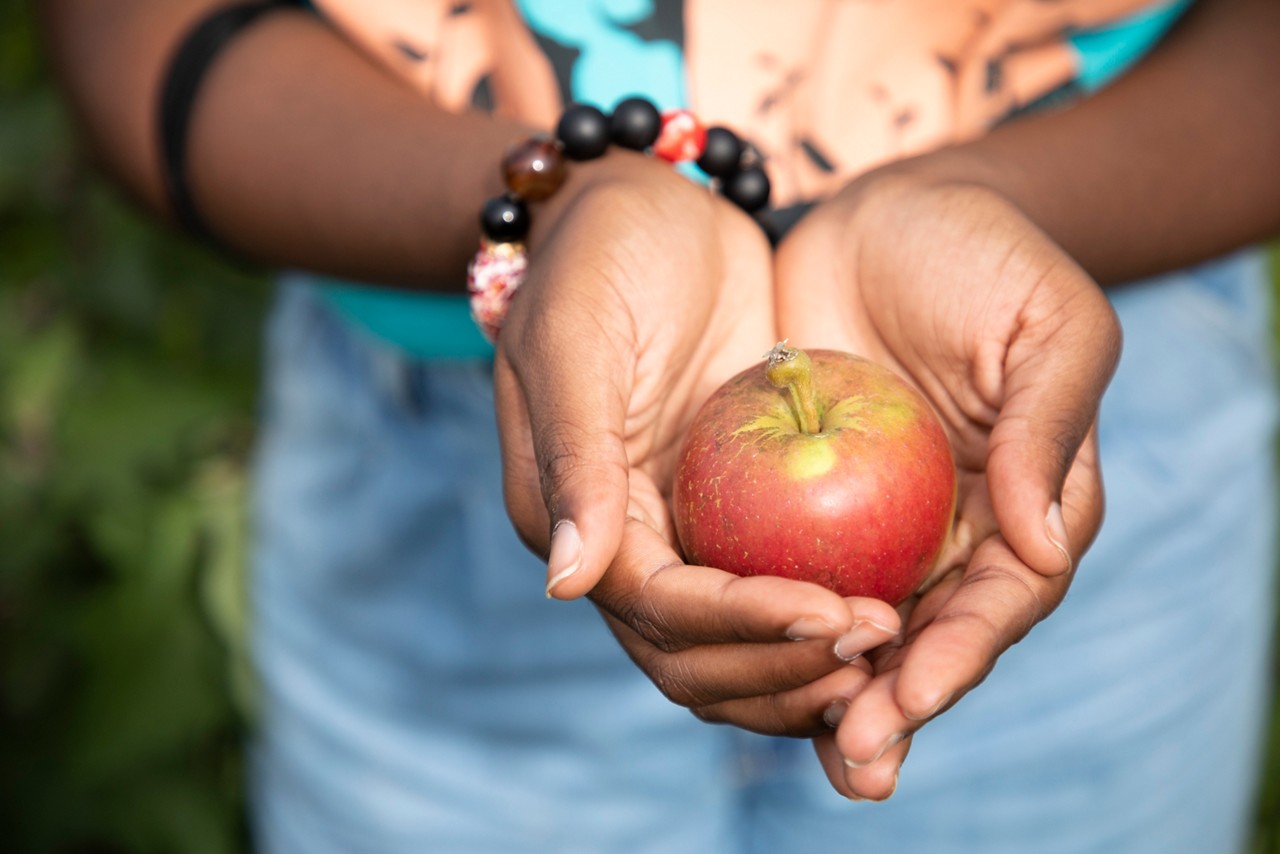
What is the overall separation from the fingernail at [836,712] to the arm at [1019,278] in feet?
0.11

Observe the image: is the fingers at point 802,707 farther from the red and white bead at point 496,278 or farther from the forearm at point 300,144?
the forearm at point 300,144

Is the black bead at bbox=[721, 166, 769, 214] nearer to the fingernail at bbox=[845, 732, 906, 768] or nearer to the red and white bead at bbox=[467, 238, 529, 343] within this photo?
the red and white bead at bbox=[467, 238, 529, 343]

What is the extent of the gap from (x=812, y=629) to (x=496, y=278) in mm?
595

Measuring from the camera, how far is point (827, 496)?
3.92 feet

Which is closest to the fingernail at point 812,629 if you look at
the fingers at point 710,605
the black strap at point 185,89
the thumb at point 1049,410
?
the fingers at point 710,605

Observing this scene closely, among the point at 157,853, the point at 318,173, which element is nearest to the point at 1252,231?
the point at 318,173

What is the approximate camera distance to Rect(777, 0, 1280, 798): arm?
1.05 meters

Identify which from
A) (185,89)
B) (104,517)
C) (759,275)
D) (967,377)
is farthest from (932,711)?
(104,517)

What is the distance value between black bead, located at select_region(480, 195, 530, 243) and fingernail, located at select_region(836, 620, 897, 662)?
0.62 meters

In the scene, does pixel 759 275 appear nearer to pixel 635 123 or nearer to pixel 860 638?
pixel 635 123

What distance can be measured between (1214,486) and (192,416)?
79.8 inches

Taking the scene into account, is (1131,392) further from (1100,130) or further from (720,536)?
(720,536)

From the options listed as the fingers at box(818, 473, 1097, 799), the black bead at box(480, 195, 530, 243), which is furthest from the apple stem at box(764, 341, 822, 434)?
the black bead at box(480, 195, 530, 243)

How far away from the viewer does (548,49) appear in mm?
1540
